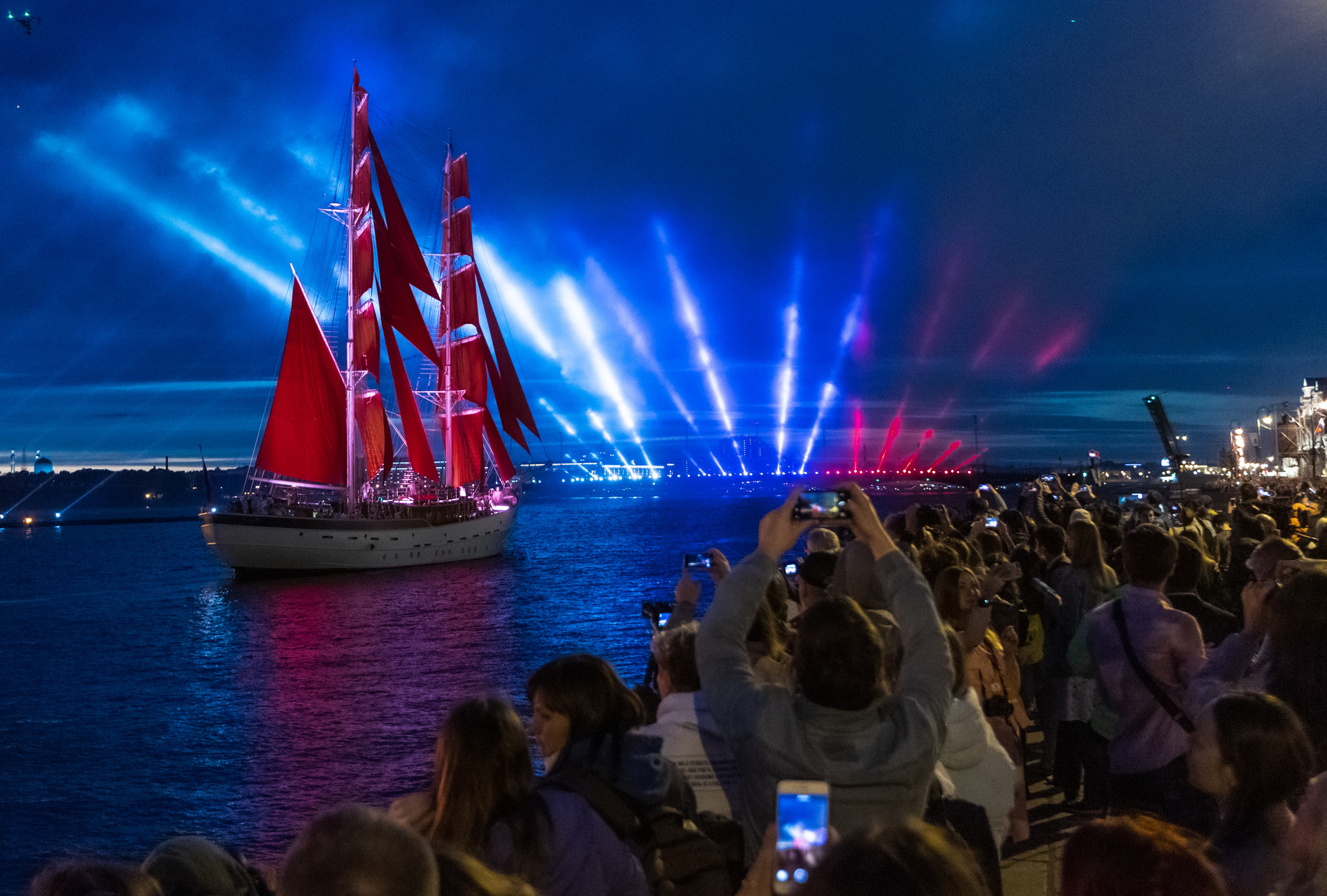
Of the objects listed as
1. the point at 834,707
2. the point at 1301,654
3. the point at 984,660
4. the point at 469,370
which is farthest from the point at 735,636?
the point at 469,370

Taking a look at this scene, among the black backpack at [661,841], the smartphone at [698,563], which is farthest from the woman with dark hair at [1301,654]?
the smartphone at [698,563]

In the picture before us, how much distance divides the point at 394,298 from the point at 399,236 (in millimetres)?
3989

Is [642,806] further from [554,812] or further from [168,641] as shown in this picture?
[168,641]

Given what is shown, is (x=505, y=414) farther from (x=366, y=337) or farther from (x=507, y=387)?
(x=366, y=337)

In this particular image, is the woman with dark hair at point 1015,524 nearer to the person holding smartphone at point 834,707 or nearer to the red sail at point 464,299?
the person holding smartphone at point 834,707

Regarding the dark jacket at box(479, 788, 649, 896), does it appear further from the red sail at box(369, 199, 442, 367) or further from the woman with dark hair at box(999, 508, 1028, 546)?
the red sail at box(369, 199, 442, 367)

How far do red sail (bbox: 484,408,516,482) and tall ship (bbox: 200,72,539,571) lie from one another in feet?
0.40

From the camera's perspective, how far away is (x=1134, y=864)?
1657mm

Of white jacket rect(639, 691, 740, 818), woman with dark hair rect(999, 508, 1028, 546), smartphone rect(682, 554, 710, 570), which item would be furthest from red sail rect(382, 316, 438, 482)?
white jacket rect(639, 691, 740, 818)

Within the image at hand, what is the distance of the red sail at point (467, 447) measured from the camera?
6744 centimetres

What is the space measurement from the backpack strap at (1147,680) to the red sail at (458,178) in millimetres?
71868

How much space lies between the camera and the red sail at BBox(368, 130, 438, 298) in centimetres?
6012

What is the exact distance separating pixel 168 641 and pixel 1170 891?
35694mm

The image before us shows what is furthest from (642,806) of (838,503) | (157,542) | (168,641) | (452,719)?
(157,542)
